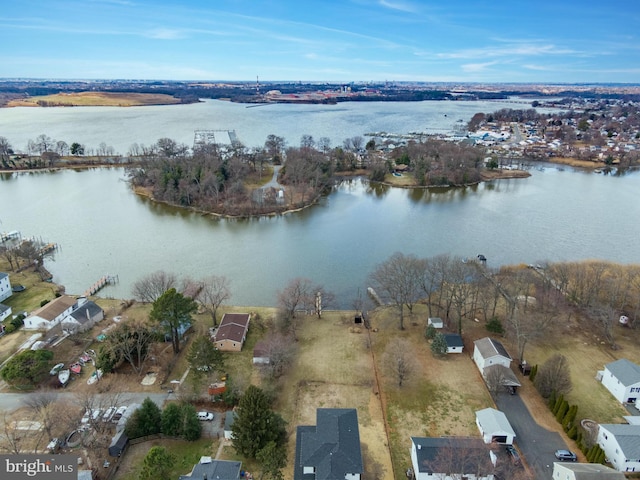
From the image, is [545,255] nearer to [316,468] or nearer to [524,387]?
[524,387]

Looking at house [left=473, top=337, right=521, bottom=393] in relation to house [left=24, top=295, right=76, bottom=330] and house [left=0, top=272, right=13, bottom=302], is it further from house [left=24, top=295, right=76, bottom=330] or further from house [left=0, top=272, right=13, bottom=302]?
house [left=0, top=272, right=13, bottom=302]

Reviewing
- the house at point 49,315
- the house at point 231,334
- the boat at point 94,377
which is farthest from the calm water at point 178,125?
the boat at point 94,377

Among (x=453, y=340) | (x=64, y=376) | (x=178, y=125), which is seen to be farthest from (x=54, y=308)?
(x=178, y=125)

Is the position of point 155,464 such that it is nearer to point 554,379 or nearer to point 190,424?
point 190,424

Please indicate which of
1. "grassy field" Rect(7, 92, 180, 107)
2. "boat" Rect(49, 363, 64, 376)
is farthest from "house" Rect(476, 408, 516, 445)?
"grassy field" Rect(7, 92, 180, 107)

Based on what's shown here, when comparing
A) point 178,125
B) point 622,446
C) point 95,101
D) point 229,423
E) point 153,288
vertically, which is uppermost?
point 95,101

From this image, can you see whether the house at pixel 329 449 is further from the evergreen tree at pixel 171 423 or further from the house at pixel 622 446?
the house at pixel 622 446
